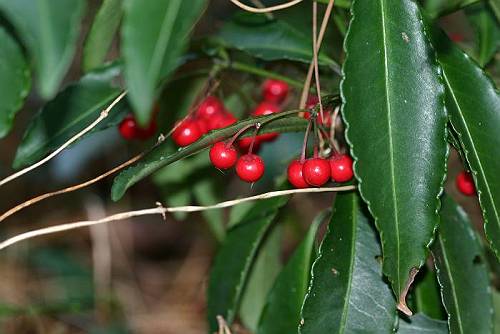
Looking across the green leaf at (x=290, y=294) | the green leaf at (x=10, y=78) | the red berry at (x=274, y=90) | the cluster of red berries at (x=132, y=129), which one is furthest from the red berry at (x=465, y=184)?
the green leaf at (x=10, y=78)

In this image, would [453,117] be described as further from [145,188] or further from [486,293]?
[145,188]

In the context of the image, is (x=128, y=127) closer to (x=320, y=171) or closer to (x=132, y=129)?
(x=132, y=129)

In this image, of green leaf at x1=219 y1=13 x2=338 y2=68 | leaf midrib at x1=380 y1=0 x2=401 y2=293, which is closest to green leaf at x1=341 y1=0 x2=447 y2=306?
leaf midrib at x1=380 y1=0 x2=401 y2=293

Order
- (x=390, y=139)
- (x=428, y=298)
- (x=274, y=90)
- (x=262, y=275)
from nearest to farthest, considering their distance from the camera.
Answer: (x=390, y=139)
(x=428, y=298)
(x=274, y=90)
(x=262, y=275)

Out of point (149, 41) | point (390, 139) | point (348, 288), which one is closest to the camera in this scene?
point (149, 41)

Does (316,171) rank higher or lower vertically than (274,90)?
higher

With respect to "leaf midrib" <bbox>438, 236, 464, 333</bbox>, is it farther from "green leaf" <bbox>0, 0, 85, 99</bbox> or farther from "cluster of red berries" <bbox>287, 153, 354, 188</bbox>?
"green leaf" <bbox>0, 0, 85, 99</bbox>

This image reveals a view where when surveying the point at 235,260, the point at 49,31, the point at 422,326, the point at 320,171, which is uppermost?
the point at 49,31

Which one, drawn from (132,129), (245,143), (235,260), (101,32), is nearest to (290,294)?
(235,260)
